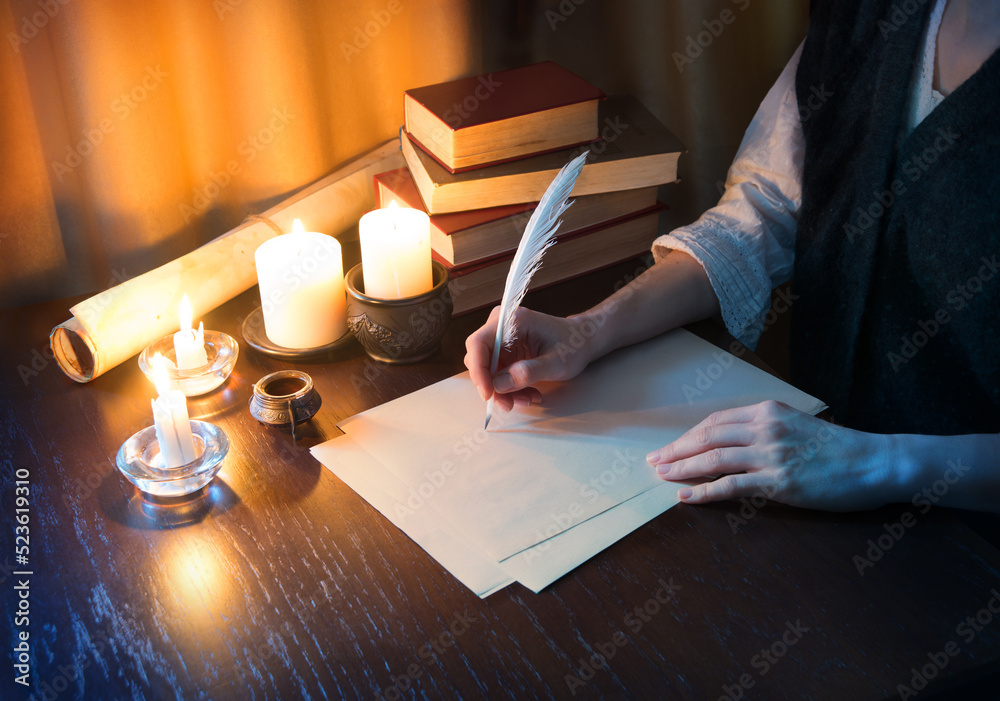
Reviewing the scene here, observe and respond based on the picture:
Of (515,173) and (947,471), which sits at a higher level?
(515,173)

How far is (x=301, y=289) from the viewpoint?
1.02 m

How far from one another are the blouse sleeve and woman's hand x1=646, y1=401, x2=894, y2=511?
35 centimetres

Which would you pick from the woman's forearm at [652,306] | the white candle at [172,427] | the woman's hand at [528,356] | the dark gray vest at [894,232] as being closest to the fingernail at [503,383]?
the woman's hand at [528,356]

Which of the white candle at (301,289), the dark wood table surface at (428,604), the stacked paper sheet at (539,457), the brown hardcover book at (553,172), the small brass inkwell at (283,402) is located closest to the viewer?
the dark wood table surface at (428,604)

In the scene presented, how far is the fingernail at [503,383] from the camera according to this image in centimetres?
94

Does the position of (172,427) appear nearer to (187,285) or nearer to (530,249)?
(187,285)

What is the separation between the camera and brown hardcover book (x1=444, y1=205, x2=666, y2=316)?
3.78 ft

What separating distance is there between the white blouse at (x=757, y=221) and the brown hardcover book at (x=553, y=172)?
11 cm

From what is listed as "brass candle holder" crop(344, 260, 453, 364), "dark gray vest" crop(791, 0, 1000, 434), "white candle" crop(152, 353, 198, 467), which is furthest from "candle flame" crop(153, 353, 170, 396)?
"dark gray vest" crop(791, 0, 1000, 434)

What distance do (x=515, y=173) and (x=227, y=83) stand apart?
49 cm

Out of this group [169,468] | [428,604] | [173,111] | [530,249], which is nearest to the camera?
[428,604]

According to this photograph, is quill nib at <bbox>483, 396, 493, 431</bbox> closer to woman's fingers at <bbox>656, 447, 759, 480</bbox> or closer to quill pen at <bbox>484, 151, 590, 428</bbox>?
quill pen at <bbox>484, 151, 590, 428</bbox>

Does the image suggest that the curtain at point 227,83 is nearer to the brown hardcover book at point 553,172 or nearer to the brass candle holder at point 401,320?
the brown hardcover book at point 553,172

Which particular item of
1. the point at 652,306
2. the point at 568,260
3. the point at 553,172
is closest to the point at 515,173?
the point at 553,172
